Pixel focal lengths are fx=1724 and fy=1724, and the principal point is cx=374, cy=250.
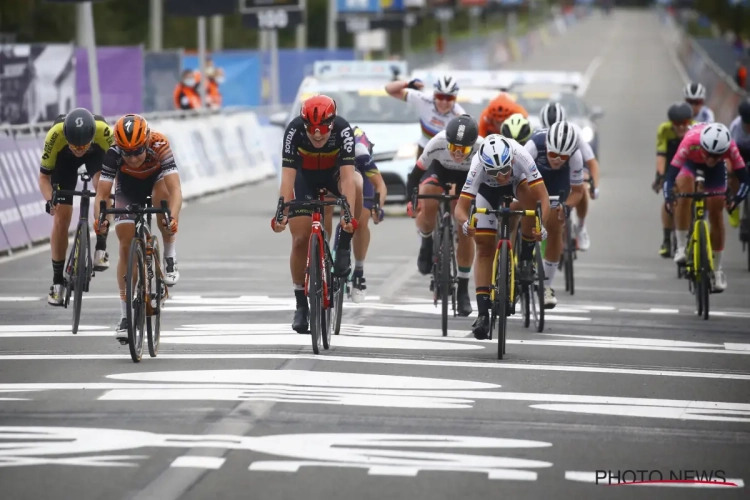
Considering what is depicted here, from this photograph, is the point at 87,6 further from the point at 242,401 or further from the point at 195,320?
the point at 242,401

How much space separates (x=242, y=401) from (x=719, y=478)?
2.87 m

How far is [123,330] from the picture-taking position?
1148 cm

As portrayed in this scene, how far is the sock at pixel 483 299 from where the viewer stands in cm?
1209

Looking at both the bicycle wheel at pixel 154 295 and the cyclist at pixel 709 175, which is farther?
the cyclist at pixel 709 175

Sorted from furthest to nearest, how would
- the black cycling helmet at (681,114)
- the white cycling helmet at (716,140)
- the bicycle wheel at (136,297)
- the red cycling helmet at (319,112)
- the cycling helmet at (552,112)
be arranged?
the black cycling helmet at (681,114), the cycling helmet at (552,112), the white cycling helmet at (716,140), the red cycling helmet at (319,112), the bicycle wheel at (136,297)

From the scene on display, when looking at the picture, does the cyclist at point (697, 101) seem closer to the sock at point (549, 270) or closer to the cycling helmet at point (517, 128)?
the sock at point (549, 270)

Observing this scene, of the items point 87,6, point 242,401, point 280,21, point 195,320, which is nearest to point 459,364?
point 242,401

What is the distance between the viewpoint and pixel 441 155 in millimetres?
13594

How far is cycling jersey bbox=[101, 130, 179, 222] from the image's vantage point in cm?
1146

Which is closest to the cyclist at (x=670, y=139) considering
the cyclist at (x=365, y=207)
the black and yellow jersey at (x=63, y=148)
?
the cyclist at (x=365, y=207)

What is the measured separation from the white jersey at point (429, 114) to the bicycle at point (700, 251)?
225 centimetres

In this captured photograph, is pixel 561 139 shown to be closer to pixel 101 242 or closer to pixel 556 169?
pixel 556 169

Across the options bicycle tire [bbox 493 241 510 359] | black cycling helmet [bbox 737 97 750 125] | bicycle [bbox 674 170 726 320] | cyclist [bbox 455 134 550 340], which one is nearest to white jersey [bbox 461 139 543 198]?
cyclist [bbox 455 134 550 340]

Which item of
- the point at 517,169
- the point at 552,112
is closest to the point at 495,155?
the point at 517,169
